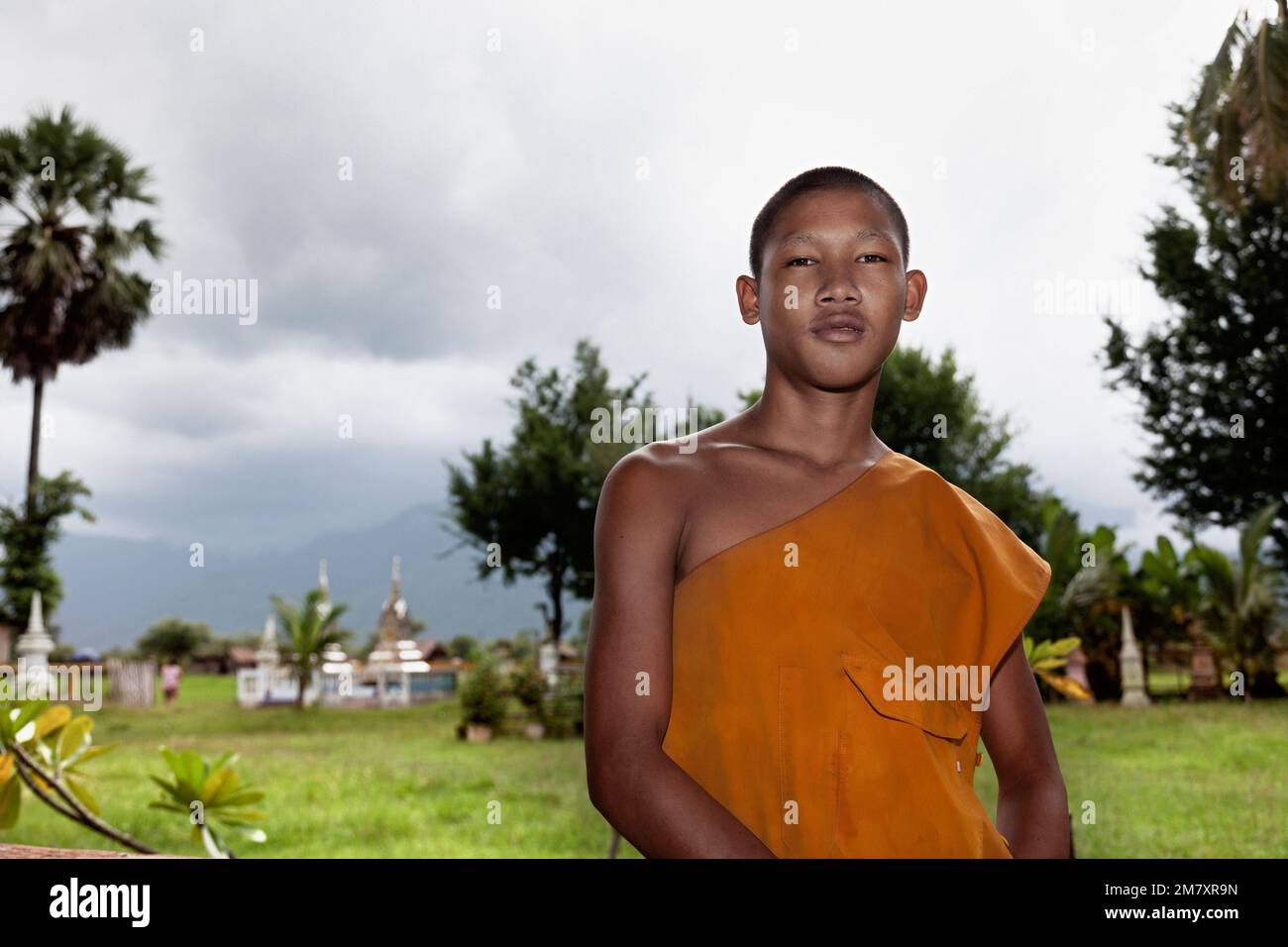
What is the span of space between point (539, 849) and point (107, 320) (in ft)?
38.9

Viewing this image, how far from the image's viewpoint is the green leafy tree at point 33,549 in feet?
48.2

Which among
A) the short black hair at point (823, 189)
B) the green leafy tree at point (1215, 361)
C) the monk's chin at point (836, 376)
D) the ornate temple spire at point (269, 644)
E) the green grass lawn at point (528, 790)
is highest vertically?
the green leafy tree at point (1215, 361)

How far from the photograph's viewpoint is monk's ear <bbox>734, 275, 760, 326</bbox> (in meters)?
0.97

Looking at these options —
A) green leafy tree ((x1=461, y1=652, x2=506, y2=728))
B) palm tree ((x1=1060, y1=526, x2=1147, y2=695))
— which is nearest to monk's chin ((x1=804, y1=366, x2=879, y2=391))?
palm tree ((x1=1060, y1=526, x2=1147, y2=695))

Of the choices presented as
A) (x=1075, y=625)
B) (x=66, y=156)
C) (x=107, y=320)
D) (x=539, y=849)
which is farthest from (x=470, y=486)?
(x=539, y=849)

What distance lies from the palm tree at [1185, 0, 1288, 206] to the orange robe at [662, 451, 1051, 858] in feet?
22.7

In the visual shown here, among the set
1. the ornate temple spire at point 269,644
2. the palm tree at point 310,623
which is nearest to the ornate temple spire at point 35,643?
the palm tree at point 310,623

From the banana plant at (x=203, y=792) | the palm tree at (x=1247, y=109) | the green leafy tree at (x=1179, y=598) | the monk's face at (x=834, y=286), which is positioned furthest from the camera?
the green leafy tree at (x=1179, y=598)

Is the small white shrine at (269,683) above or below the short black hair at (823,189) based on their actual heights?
below

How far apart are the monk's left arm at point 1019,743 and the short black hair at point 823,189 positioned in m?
0.39

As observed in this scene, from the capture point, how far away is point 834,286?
88 centimetres

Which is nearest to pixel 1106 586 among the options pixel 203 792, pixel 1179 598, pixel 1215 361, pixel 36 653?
pixel 1179 598

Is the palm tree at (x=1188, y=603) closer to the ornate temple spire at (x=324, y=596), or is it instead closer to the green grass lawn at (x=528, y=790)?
the green grass lawn at (x=528, y=790)
